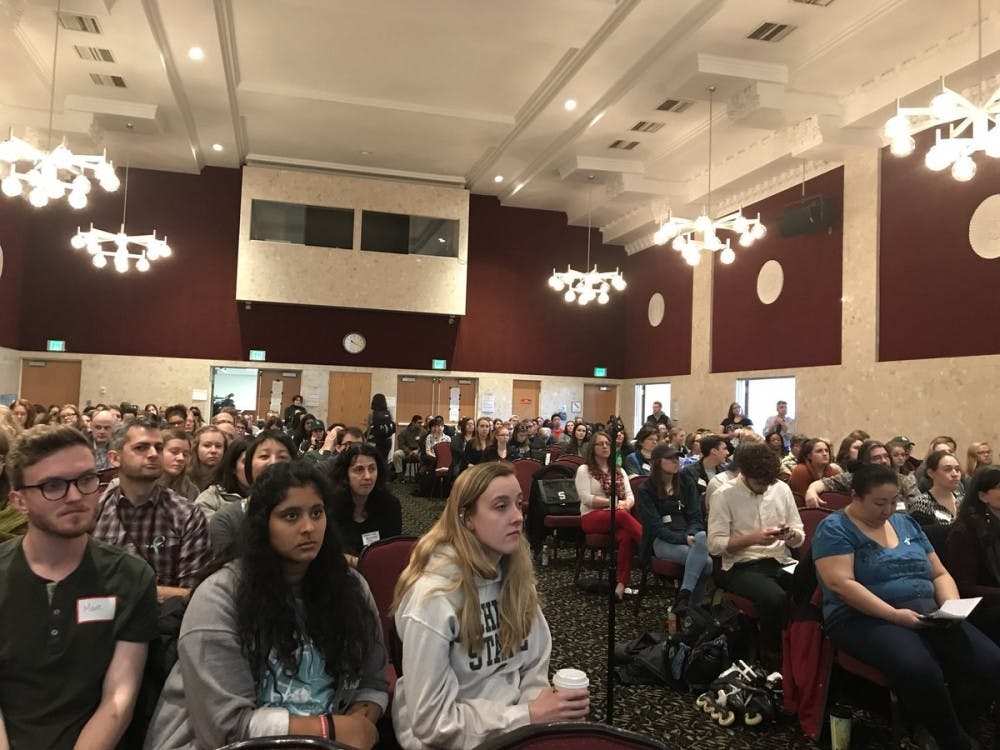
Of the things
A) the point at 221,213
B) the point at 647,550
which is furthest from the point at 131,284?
the point at 647,550

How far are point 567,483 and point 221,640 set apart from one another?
5172 mm

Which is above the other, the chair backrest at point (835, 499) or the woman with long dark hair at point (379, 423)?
the woman with long dark hair at point (379, 423)

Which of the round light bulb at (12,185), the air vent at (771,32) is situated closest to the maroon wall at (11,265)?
the round light bulb at (12,185)

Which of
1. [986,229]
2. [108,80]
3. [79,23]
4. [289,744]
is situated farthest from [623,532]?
[108,80]

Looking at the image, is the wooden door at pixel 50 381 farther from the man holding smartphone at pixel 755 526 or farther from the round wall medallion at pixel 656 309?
the man holding smartphone at pixel 755 526

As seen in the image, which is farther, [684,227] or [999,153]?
[684,227]

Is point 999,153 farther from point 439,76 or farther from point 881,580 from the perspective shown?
point 439,76

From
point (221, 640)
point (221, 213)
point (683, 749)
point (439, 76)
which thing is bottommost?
point (683, 749)

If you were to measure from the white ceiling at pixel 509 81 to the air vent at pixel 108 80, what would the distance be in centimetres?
10

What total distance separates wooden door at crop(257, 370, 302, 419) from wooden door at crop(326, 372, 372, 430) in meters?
0.73

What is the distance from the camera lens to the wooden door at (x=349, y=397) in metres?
15.9

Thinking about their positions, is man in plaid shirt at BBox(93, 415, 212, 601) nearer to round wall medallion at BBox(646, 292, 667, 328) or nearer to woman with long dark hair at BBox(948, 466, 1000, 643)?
woman with long dark hair at BBox(948, 466, 1000, 643)

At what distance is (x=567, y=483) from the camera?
6699mm

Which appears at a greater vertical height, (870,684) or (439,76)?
(439,76)
